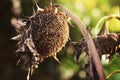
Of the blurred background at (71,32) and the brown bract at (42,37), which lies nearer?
the brown bract at (42,37)

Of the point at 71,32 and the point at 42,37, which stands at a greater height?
the point at 42,37

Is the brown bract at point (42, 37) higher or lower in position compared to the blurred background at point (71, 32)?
higher

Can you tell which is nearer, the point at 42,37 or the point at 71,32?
the point at 42,37

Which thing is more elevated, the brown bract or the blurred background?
the brown bract

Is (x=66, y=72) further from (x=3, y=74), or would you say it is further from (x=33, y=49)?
(x=33, y=49)

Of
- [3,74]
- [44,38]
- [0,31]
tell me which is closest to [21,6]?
[0,31]

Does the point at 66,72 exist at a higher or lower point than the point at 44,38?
lower

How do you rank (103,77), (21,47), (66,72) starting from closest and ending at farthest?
(103,77) < (21,47) < (66,72)

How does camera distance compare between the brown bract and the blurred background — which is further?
the blurred background
